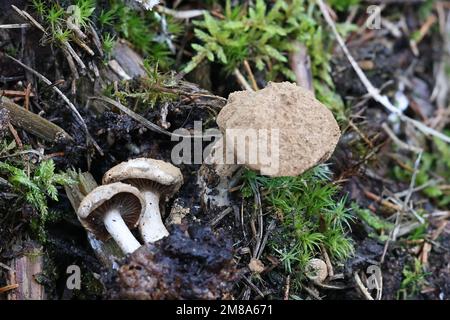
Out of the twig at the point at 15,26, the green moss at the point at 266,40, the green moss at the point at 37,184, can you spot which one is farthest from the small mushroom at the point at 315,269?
the twig at the point at 15,26

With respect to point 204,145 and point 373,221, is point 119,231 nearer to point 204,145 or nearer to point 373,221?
point 204,145

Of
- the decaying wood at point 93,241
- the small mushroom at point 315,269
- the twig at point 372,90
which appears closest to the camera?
the decaying wood at point 93,241

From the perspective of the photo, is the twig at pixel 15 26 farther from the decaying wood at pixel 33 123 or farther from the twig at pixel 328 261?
the twig at pixel 328 261

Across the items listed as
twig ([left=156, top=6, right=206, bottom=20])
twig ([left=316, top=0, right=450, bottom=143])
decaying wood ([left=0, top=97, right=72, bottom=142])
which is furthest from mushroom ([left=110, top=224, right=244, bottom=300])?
twig ([left=316, top=0, right=450, bottom=143])

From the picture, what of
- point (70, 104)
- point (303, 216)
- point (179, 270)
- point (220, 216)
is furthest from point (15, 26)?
point (303, 216)

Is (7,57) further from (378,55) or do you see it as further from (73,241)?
(378,55)

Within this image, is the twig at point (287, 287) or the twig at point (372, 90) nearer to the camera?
the twig at point (287, 287)
